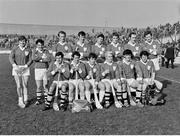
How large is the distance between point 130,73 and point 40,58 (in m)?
2.57

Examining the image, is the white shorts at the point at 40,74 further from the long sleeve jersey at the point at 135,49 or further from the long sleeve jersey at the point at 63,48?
the long sleeve jersey at the point at 135,49

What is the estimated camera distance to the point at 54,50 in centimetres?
737

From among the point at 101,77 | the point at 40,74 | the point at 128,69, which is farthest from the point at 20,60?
the point at 128,69

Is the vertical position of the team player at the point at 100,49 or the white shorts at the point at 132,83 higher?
the team player at the point at 100,49

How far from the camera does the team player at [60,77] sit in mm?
6641

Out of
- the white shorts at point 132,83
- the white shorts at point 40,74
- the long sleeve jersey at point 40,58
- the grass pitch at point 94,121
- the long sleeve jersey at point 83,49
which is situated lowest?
the grass pitch at point 94,121

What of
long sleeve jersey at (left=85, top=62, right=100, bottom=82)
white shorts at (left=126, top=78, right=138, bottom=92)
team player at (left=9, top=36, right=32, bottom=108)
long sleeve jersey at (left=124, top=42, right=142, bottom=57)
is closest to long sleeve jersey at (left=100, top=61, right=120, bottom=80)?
long sleeve jersey at (left=85, top=62, right=100, bottom=82)

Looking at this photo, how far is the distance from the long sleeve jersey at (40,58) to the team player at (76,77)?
0.70m

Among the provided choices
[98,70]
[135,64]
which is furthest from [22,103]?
[135,64]

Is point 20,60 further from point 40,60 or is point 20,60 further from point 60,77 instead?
point 60,77

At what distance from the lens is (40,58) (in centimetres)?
696

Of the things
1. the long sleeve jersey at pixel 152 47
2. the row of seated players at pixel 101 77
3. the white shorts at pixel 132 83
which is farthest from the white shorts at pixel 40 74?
the long sleeve jersey at pixel 152 47

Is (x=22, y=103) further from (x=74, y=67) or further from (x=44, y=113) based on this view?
(x=74, y=67)

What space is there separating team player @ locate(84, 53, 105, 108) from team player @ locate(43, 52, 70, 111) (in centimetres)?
57
